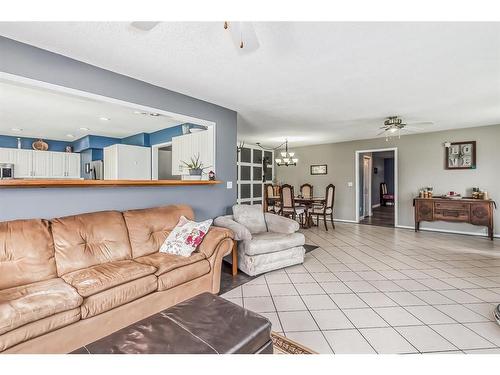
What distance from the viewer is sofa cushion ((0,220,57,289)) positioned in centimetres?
180

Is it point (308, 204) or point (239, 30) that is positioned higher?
point (239, 30)

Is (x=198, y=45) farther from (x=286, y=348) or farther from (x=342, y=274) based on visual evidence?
(x=342, y=274)

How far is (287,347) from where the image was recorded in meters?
1.77

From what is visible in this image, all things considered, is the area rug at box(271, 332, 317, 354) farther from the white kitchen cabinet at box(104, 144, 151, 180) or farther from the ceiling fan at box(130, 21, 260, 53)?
the white kitchen cabinet at box(104, 144, 151, 180)

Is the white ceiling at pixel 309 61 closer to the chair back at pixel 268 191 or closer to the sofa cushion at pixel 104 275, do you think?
the sofa cushion at pixel 104 275

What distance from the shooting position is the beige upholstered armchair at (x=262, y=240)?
3.13 metres

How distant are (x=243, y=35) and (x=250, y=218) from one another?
104 inches

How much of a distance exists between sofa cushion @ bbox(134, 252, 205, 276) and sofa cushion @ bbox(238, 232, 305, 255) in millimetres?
764

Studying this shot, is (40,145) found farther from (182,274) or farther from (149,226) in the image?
(182,274)

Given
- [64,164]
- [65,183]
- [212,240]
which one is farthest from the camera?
[64,164]

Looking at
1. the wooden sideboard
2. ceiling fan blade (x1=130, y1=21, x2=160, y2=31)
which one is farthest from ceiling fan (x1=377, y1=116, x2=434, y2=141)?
ceiling fan blade (x1=130, y1=21, x2=160, y2=31)

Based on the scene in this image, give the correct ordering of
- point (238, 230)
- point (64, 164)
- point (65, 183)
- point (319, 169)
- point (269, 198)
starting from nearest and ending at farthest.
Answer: point (65, 183) → point (238, 230) → point (64, 164) → point (269, 198) → point (319, 169)

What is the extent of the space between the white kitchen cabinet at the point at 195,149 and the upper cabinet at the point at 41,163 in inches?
140

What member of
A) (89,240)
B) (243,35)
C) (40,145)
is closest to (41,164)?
(40,145)
